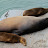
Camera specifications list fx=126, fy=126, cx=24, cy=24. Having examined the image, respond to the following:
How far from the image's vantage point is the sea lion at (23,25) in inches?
81.4

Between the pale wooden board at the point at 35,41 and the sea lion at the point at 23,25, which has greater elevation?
the sea lion at the point at 23,25

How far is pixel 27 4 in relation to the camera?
454 cm

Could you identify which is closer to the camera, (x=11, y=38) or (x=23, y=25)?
(x=11, y=38)

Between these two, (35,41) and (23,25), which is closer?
(35,41)

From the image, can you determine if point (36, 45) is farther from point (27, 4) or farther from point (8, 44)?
point (27, 4)

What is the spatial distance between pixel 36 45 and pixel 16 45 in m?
0.29

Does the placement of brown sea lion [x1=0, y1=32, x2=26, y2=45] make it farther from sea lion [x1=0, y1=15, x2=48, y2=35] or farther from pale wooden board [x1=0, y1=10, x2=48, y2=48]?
sea lion [x1=0, y1=15, x2=48, y2=35]

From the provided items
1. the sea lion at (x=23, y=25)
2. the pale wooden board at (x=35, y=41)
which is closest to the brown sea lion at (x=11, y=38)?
the pale wooden board at (x=35, y=41)

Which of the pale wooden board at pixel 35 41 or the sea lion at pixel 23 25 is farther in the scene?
the sea lion at pixel 23 25

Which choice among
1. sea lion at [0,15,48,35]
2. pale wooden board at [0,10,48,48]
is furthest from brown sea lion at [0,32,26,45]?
sea lion at [0,15,48,35]

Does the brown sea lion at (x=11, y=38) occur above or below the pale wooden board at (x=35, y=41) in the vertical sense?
above

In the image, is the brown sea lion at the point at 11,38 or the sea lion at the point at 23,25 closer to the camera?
the brown sea lion at the point at 11,38

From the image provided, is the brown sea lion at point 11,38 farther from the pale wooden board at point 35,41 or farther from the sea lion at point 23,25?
the sea lion at point 23,25

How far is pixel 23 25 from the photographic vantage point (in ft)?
6.92
